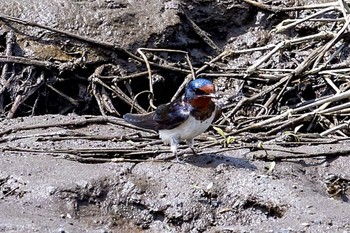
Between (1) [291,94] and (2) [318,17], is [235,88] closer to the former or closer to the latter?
(1) [291,94]

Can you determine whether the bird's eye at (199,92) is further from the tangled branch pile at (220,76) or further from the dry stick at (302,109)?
the tangled branch pile at (220,76)

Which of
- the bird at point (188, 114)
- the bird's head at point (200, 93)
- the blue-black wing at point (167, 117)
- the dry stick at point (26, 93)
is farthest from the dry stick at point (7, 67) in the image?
the bird's head at point (200, 93)

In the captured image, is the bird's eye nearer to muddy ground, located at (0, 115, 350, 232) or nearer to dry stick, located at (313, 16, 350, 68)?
muddy ground, located at (0, 115, 350, 232)

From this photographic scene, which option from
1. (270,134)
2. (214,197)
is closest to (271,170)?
(214,197)

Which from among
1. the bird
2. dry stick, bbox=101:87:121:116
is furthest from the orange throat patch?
dry stick, bbox=101:87:121:116

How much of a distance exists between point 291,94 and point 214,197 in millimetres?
2319

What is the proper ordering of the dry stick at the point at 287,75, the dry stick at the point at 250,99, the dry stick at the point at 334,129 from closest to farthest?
1. the dry stick at the point at 334,129
2. the dry stick at the point at 250,99
3. the dry stick at the point at 287,75

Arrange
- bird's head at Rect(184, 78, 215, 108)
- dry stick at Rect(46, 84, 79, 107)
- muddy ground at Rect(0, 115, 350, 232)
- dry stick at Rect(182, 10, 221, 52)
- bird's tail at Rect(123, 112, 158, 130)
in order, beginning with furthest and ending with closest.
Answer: dry stick at Rect(182, 10, 221, 52)
dry stick at Rect(46, 84, 79, 107)
bird's tail at Rect(123, 112, 158, 130)
bird's head at Rect(184, 78, 215, 108)
muddy ground at Rect(0, 115, 350, 232)

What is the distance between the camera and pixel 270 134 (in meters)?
6.24

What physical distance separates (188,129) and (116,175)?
1.67 ft

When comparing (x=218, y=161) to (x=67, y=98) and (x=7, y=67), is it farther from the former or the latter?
(x=7, y=67)

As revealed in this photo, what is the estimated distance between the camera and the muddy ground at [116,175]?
16.0 ft

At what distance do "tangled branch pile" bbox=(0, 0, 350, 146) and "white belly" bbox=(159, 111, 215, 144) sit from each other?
4.20ft

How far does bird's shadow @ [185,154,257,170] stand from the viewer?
5430mm
